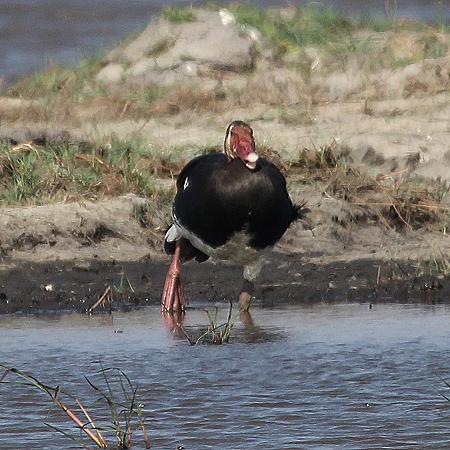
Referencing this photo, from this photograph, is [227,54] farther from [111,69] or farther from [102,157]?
[102,157]

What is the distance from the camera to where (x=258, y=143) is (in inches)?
382

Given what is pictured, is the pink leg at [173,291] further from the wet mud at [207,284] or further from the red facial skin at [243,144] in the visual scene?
the red facial skin at [243,144]

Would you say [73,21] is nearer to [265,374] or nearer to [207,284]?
[207,284]

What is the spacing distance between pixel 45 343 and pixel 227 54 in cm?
482

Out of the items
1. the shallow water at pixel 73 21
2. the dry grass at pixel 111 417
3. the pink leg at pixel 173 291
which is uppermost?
the shallow water at pixel 73 21

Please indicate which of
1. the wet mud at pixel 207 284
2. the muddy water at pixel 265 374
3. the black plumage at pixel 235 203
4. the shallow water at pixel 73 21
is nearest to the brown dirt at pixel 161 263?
the wet mud at pixel 207 284

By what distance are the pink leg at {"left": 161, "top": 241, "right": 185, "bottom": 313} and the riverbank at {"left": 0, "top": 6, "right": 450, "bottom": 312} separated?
244 mm

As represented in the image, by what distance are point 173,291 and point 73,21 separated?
8.02 meters

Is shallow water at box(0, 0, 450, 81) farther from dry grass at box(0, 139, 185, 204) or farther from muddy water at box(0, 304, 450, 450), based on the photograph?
muddy water at box(0, 304, 450, 450)

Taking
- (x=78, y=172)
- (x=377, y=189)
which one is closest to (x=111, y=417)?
(x=78, y=172)

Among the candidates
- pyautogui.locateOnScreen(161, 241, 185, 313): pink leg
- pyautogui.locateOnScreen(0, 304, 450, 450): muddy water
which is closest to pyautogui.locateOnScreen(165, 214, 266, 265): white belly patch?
pyautogui.locateOnScreen(161, 241, 185, 313): pink leg

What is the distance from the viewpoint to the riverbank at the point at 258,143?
27.9ft

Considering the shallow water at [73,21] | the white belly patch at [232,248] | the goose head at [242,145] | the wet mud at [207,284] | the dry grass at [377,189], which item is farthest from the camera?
the shallow water at [73,21]

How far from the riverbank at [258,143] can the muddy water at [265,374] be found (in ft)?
1.63
